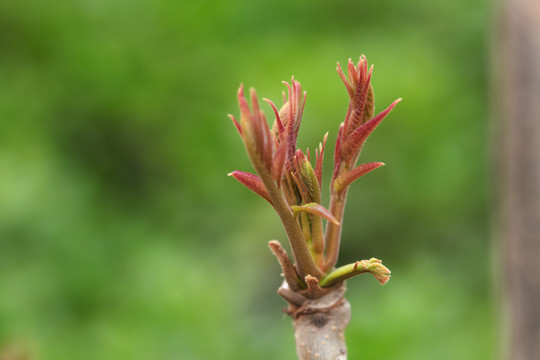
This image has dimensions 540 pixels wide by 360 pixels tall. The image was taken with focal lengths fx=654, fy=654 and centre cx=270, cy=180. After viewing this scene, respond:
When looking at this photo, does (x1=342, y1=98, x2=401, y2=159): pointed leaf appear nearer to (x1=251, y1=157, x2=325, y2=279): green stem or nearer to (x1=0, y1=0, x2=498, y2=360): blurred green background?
(x1=251, y1=157, x2=325, y2=279): green stem

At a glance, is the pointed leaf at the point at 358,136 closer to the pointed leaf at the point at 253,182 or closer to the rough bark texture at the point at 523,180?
the pointed leaf at the point at 253,182

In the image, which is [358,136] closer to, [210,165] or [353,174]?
[353,174]

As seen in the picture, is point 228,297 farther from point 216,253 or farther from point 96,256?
point 96,256

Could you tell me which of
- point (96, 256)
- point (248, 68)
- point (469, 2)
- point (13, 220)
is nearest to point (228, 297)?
point (96, 256)

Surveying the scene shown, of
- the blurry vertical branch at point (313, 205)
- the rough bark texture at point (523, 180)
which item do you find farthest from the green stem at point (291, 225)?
the rough bark texture at point (523, 180)

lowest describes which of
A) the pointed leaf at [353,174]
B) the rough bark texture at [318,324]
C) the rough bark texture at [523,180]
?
the rough bark texture at [318,324]

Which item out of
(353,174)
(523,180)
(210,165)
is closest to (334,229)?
(353,174)

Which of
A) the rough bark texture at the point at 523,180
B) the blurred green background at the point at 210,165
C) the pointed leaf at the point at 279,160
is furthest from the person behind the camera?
the blurred green background at the point at 210,165
